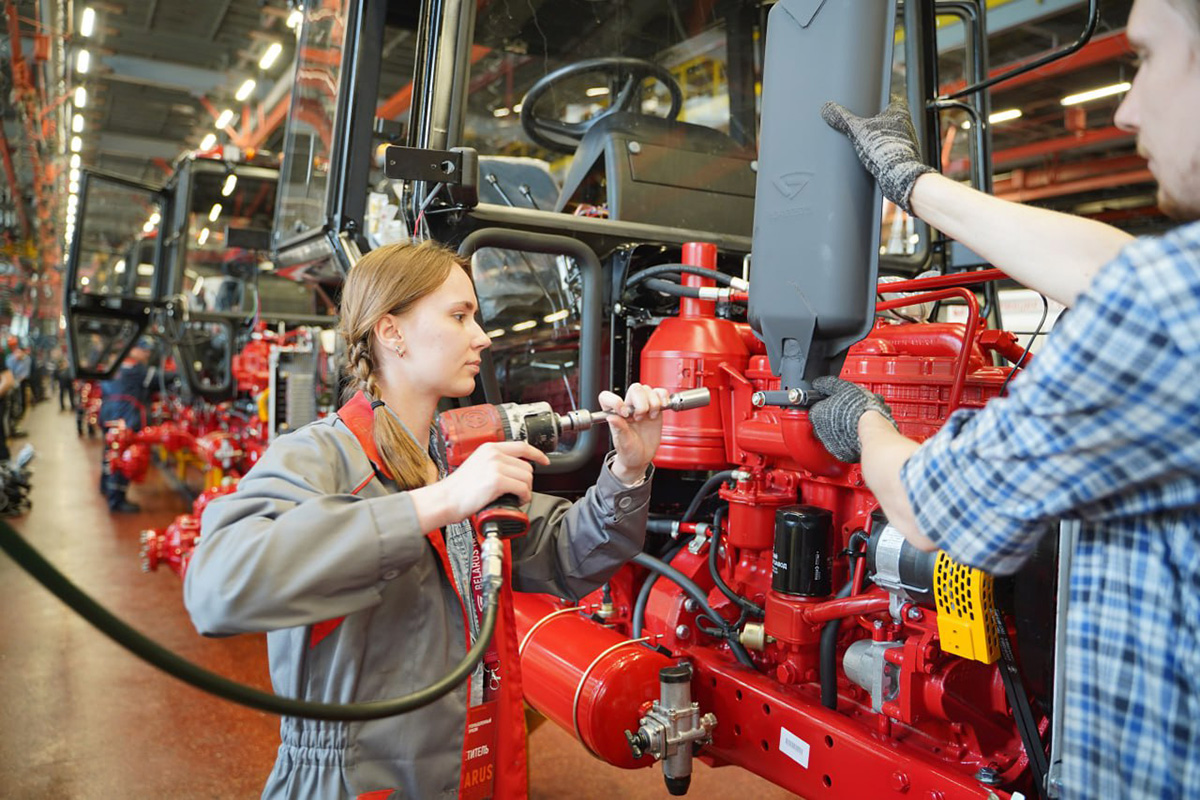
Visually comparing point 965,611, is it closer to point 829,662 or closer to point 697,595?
point 829,662

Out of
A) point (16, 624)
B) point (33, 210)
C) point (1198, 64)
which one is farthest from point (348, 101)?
point (33, 210)

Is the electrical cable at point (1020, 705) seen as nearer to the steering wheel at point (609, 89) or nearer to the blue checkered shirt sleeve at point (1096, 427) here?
the blue checkered shirt sleeve at point (1096, 427)

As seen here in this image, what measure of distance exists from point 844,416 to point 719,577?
95 centimetres

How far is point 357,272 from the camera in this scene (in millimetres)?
1448

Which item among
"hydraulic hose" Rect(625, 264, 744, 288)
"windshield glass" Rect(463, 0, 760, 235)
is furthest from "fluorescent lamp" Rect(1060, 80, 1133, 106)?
"hydraulic hose" Rect(625, 264, 744, 288)

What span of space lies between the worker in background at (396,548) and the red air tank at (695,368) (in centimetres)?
66

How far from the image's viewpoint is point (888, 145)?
4.50 ft

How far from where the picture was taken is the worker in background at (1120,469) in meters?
0.78

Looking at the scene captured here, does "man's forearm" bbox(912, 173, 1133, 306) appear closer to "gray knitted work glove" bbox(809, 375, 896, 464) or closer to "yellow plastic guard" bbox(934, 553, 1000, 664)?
"gray knitted work glove" bbox(809, 375, 896, 464)

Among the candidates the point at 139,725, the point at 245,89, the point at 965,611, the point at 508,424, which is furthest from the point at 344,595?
the point at 245,89

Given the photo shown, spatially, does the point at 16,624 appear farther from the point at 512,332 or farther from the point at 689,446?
the point at 689,446

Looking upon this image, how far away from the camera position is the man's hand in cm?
140

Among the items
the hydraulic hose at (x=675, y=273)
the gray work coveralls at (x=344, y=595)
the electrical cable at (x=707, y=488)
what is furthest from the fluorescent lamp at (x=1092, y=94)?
the gray work coveralls at (x=344, y=595)

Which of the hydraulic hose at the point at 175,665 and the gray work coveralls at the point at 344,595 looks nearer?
the hydraulic hose at the point at 175,665
